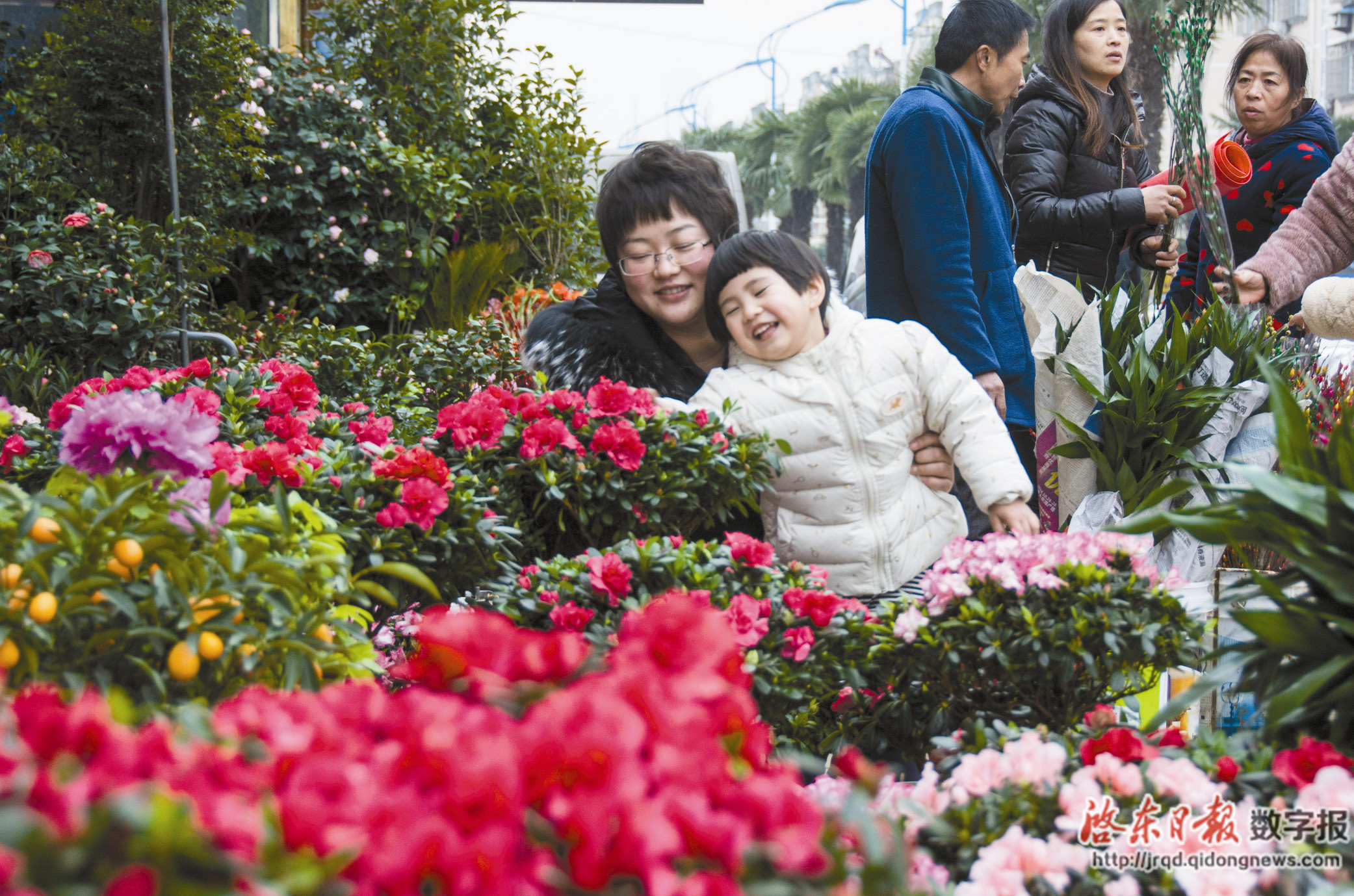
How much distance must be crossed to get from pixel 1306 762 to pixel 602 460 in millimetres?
1345

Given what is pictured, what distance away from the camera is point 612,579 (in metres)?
1.73

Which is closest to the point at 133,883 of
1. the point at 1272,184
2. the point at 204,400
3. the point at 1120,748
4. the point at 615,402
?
the point at 1120,748

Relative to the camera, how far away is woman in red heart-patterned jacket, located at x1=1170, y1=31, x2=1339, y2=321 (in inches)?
156

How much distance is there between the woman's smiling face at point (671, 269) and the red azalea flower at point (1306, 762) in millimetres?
1657

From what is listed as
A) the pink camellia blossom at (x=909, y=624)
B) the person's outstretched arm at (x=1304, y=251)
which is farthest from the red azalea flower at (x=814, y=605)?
the person's outstretched arm at (x=1304, y=251)

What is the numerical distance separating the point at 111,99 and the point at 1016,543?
399 cm

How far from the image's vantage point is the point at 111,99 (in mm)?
3982

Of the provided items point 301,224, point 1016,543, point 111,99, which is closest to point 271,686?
point 1016,543

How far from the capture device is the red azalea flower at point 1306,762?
3.67 ft

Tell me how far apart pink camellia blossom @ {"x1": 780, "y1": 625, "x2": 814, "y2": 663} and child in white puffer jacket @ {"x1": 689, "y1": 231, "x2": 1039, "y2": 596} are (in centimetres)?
63

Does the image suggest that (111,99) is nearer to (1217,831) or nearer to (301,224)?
(301,224)

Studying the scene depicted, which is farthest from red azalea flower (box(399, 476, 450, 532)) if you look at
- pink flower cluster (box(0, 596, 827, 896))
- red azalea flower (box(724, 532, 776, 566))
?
pink flower cluster (box(0, 596, 827, 896))

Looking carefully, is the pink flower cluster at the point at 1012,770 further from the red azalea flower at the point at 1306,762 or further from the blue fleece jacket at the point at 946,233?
the blue fleece jacket at the point at 946,233

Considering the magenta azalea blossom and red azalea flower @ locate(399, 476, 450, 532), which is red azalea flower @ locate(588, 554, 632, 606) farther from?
the magenta azalea blossom
